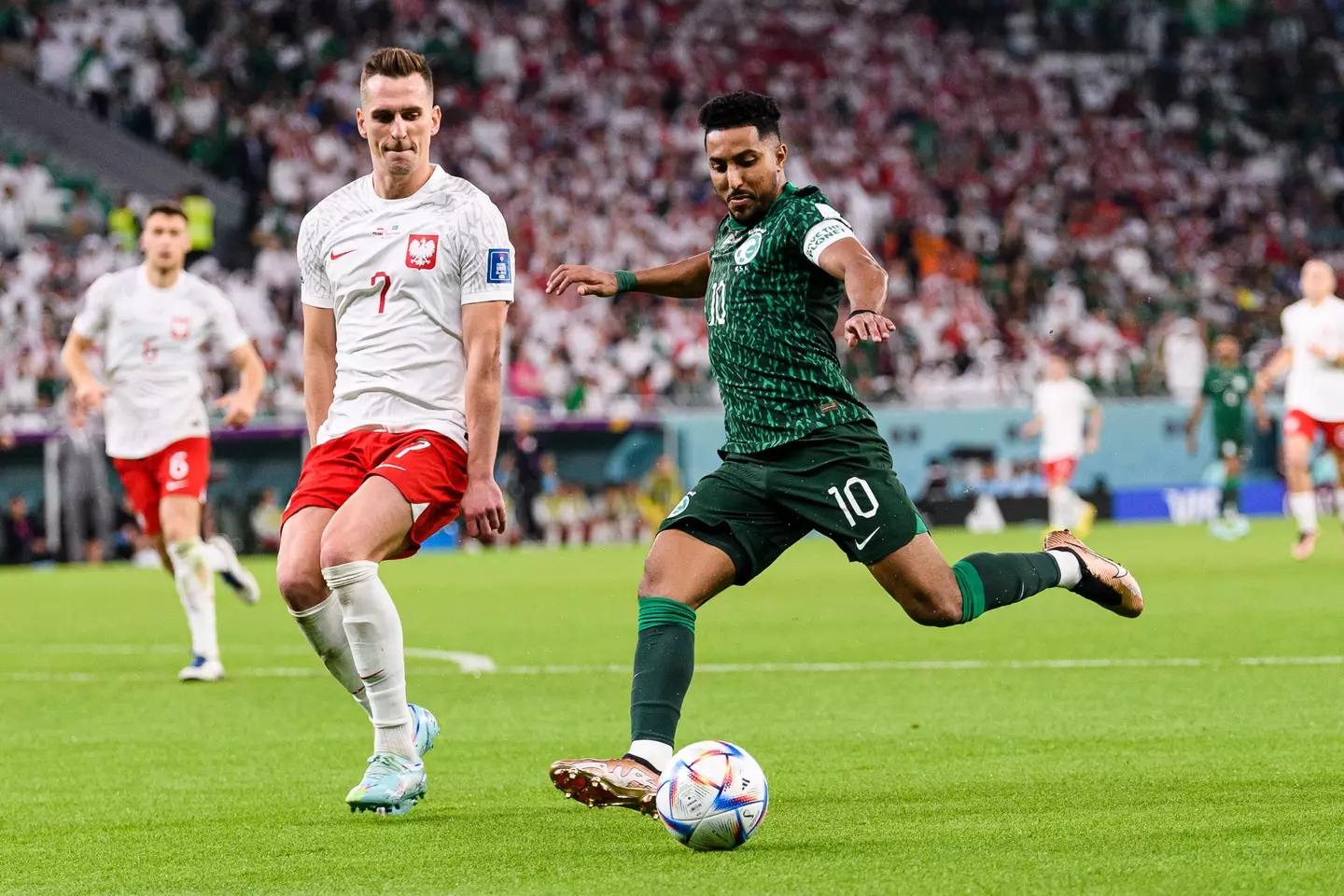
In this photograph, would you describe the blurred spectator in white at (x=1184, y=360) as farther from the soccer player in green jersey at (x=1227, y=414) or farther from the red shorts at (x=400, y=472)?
the red shorts at (x=400, y=472)

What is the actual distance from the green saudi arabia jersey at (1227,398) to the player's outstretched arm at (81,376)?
1686 centimetres

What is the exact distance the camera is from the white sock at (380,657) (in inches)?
239

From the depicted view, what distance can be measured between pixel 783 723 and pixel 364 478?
101 inches

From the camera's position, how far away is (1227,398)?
2530 cm

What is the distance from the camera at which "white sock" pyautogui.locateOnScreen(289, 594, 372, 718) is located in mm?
6359

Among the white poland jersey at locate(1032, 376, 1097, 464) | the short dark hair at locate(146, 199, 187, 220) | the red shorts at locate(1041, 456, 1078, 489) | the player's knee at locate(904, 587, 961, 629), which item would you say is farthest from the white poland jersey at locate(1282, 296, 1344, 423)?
the player's knee at locate(904, 587, 961, 629)

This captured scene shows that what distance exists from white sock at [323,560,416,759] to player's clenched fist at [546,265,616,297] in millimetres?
1081

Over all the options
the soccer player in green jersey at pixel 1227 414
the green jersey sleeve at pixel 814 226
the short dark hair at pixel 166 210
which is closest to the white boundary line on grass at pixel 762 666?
the short dark hair at pixel 166 210

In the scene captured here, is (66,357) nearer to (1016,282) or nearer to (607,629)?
(607,629)

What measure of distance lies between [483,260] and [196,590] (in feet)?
16.5

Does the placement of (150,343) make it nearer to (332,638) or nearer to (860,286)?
(332,638)

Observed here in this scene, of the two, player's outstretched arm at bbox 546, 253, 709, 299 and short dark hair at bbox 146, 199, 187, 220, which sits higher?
short dark hair at bbox 146, 199, 187, 220

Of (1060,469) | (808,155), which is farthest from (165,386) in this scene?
(808,155)

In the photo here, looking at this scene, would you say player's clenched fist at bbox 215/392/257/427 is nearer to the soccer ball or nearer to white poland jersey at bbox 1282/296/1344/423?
the soccer ball
